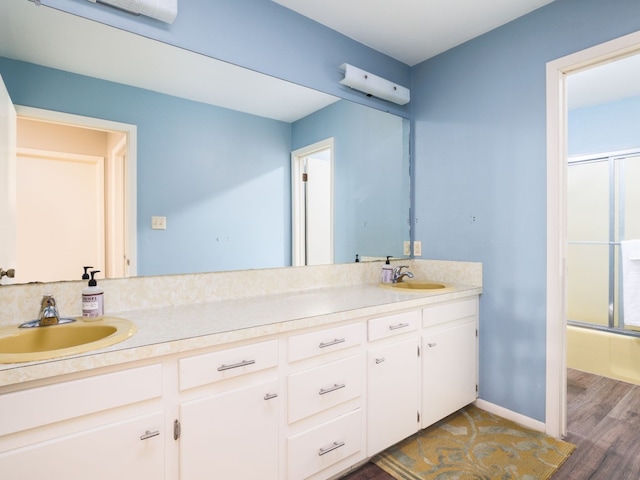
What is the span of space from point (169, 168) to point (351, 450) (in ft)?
5.26

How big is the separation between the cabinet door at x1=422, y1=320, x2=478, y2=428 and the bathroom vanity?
0.01 m

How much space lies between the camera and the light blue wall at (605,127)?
3107 millimetres

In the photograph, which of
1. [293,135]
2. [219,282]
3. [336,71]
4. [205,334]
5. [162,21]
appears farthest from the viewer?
[336,71]

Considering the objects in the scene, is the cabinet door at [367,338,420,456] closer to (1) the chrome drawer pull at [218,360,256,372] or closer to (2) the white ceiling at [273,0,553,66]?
(1) the chrome drawer pull at [218,360,256,372]

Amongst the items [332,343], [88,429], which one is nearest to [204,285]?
[332,343]

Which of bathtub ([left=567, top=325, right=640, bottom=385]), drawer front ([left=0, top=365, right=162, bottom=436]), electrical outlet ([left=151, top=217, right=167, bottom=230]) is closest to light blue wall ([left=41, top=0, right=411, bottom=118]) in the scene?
electrical outlet ([left=151, top=217, right=167, bottom=230])

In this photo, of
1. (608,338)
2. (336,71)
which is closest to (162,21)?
(336,71)

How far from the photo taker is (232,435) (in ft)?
4.12

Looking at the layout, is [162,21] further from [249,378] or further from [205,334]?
[249,378]

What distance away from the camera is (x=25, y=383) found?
915 millimetres

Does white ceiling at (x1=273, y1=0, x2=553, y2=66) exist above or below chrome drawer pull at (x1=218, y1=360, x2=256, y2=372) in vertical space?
above

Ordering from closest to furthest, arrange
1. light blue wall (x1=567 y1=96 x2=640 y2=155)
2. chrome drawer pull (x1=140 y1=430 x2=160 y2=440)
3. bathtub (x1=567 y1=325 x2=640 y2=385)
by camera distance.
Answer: chrome drawer pull (x1=140 y1=430 x2=160 y2=440), bathtub (x1=567 y1=325 x2=640 y2=385), light blue wall (x1=567 y1=96 x2=640 y2=155)

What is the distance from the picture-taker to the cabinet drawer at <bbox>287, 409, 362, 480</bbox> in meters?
1.43

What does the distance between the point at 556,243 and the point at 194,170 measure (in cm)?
204
